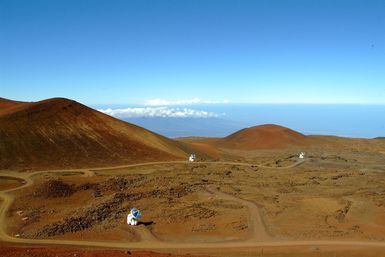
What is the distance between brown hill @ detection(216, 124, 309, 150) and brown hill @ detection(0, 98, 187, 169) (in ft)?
108

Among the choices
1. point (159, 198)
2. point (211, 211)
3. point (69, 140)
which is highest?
point (69, 140)

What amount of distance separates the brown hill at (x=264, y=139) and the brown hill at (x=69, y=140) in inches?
1291

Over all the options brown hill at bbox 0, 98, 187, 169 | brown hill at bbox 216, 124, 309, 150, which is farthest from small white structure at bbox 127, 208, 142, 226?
brown hill at bbox 216, 124, 309, 150

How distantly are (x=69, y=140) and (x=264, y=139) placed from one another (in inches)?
2686

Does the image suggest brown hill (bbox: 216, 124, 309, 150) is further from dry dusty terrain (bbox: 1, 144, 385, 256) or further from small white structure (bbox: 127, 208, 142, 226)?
small white structure (bbox: 127, 208, 142, 226)

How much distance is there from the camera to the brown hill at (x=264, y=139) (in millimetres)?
123938


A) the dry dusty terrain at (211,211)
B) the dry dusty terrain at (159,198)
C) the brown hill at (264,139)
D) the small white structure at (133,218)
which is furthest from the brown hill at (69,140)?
the small white structure at (133,218)

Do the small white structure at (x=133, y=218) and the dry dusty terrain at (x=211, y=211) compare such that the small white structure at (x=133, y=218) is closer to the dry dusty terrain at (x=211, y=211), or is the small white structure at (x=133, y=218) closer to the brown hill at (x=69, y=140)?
the dry dusty terrain at (x=211, y=211)

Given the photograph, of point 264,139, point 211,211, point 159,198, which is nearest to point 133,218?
point 211,211

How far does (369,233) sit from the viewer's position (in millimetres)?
36188

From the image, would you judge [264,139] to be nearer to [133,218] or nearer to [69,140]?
[69,140]

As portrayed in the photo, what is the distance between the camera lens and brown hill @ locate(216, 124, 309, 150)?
407 feet

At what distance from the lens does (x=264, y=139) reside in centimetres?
12888

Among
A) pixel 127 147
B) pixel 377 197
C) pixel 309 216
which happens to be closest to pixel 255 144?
pixel 127 147
